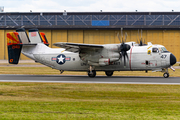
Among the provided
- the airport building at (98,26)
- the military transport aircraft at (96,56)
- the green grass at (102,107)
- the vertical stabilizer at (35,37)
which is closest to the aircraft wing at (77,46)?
the military transport aircraft at (96,56)

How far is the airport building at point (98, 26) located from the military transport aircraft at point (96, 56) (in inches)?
1566

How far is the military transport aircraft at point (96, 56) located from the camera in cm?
2617

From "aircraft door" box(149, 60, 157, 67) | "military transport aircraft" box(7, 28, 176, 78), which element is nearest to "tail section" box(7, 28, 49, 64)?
"military transport aircraft" box(7, 28, 176, 78)

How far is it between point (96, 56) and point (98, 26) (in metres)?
43.4

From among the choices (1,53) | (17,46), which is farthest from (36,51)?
(1,53)

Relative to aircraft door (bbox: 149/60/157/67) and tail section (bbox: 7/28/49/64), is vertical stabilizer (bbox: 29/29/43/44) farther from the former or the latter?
aircraft door (bbox: 149/60/157/67)

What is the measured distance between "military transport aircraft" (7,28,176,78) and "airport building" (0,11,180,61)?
131 feet

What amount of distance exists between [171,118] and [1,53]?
228 feet

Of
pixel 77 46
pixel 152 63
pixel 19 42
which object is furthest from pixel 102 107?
pixel 19 42

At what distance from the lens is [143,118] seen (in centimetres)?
963

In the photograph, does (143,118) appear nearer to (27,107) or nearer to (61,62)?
(27,107)

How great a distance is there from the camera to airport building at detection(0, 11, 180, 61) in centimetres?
6781

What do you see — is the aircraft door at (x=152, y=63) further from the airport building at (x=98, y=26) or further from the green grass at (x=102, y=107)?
the airport building at (x=98, y=26)

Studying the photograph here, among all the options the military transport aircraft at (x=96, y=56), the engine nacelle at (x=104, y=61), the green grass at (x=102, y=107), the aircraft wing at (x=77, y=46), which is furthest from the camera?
the engine nacelle at (x=104, y=61)
